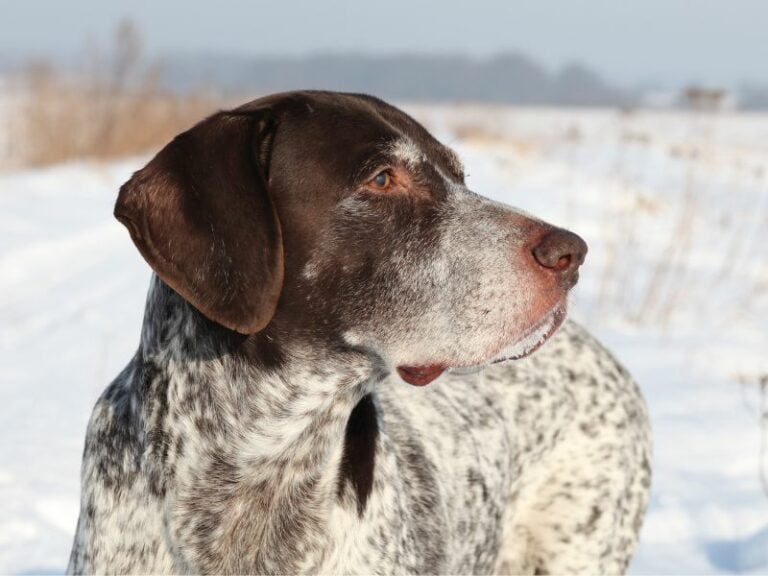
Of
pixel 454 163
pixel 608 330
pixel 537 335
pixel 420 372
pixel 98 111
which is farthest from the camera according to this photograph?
pixel 98 111

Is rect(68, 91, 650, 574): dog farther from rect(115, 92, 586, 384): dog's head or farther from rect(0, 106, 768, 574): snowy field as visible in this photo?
rect(0, 106, 768, 574): snowy field

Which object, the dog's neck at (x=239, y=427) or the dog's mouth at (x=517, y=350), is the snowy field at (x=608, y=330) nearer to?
the dog's mouth at (x=517, y=350)

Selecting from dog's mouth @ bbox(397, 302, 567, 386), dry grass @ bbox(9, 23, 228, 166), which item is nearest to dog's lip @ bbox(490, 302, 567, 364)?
dog's mouth @ bbox(397, 302, 567, 386)

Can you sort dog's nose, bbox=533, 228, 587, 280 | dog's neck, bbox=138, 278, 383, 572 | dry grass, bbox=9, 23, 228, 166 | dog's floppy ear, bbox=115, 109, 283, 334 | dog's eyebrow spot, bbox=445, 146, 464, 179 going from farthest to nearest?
dry grass, bbox=9, 23, 228, 166 → dog's eyebrow spot, bbox=445, 146, 464, 179 → dog's neck, bbox=138, 278, 383, 572 → dog's nose, bbox=533, 228, 587, 280 → dog's floppy ear, bbox=115, 109, 283, 334

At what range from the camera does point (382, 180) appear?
2.71 m

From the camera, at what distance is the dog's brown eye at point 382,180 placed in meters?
2.70

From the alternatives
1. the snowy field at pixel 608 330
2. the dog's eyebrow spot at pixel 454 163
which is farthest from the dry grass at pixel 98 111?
the dog's eyebrow spot at pixel 454 163

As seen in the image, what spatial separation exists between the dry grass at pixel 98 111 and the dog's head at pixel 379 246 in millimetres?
13920

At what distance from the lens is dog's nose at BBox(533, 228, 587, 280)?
258cm

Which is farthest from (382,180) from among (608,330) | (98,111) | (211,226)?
(98,111)

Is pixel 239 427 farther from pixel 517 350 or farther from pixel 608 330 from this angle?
pixel 608 330

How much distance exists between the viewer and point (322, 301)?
270cm

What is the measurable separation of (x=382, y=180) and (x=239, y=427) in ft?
2.32

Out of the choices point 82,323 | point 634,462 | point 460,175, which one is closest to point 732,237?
point 82,323
